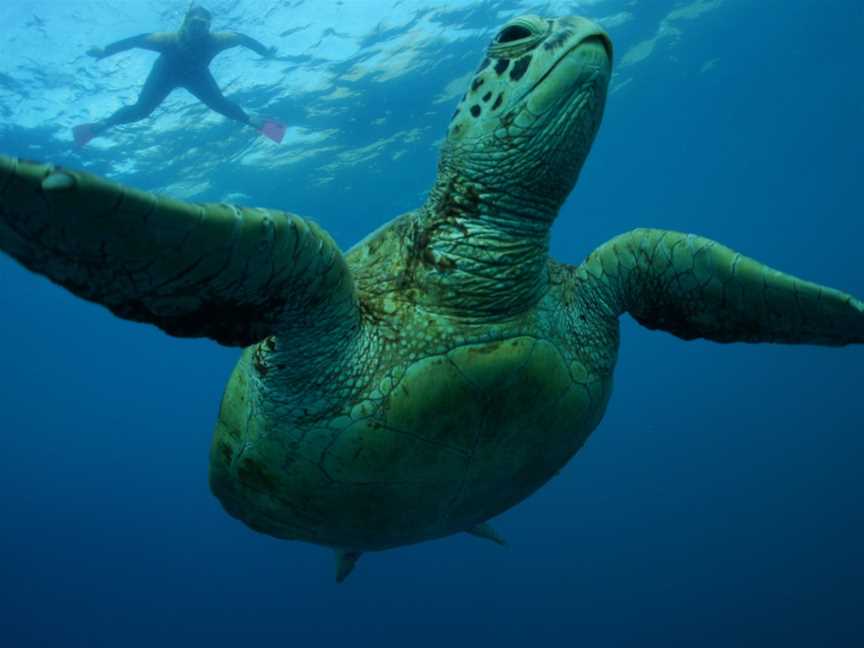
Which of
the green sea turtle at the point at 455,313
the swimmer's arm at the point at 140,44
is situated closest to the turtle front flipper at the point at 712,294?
the green sea turtle at the point at 455,313

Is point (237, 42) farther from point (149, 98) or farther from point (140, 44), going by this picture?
point (149, 98)

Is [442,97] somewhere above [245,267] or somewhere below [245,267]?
above

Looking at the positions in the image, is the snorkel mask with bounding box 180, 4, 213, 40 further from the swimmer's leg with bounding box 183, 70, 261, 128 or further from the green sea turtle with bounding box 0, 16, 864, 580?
the green sea turtle with bounding box 0, 16, 864, 580

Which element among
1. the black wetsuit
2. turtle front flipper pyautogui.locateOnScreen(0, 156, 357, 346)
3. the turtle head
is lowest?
turtle front flipper pyautogui.locateOnScreen(0, 156, 357, 346)

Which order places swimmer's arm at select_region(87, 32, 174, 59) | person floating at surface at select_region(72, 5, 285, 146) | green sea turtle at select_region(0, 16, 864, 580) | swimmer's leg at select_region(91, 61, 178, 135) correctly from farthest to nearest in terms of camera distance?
swimmer's leg at select_region(91, 61, 178, 135) < swimmer's arm at select_region(87, 32, 174, 59) < person floating at surface at select_region(72, 5, 285, 146) < green sea turtle at select_region(0, 16, 864, 580)

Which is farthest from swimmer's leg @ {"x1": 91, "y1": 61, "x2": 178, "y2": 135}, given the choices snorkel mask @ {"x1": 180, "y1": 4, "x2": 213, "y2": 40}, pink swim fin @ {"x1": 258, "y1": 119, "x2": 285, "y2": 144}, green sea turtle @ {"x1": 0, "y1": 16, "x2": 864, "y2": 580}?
green sea turtle @ {"x1": 0, "y1": 16, "x2": 864, "y2": 580}

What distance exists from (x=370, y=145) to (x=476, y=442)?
67.2 feet

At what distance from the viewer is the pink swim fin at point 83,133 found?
49.4 ft

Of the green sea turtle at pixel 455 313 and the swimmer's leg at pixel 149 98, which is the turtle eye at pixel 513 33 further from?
the swimmer's leg at pixel 149 98

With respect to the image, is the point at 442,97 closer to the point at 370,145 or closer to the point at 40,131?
the point at 370,145

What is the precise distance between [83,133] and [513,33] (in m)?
17.1

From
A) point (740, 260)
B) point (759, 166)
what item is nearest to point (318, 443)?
point (740, 260)

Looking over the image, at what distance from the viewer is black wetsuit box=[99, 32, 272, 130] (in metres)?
12.7

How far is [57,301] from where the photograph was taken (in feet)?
98.9
